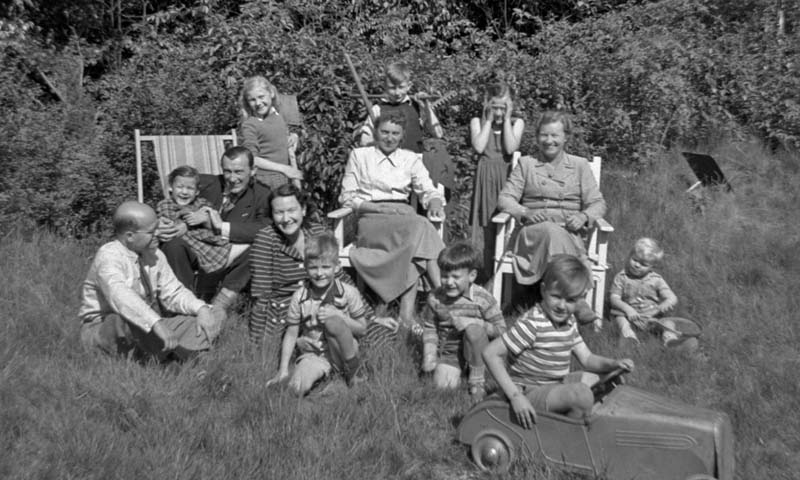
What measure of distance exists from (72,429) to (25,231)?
336cm

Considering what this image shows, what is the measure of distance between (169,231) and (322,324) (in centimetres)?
135

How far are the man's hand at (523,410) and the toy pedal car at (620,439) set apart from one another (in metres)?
0.02

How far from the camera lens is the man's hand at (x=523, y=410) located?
3.21m

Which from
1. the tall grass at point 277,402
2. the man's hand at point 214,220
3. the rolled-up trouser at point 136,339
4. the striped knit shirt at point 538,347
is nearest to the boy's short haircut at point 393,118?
the man's hand at point 214,220

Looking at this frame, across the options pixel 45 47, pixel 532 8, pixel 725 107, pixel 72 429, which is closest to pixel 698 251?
pixel 725 107

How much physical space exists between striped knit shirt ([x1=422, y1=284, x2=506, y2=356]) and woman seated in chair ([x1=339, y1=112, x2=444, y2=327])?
0.60 meters

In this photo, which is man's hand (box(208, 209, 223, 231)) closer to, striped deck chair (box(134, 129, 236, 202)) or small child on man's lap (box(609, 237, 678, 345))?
striped deck chair (box(134, 129, 236, 202))

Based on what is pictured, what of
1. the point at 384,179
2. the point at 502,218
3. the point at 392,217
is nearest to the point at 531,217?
the point at 502,218

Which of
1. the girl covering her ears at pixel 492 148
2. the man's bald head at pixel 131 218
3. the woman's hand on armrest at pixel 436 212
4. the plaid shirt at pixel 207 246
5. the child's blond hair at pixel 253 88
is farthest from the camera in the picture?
the girl covering her ears at pixel 492 148

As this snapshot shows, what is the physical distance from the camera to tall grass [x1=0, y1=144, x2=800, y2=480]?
10.6 feet

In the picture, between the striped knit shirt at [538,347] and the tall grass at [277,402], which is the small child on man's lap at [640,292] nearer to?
the tall grass at [277,402]

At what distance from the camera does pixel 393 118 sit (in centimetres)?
543

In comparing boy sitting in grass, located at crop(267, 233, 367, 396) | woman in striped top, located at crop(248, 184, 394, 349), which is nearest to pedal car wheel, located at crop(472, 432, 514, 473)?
boy sitting in grass, located at crop(267, 233, 367, 396)

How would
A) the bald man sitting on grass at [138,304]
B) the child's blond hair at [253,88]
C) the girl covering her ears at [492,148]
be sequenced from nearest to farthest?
the bald man sitting on grass at [138,304] → the child's blond hair at [253,88] → the girl covering her ears at [492,148]
